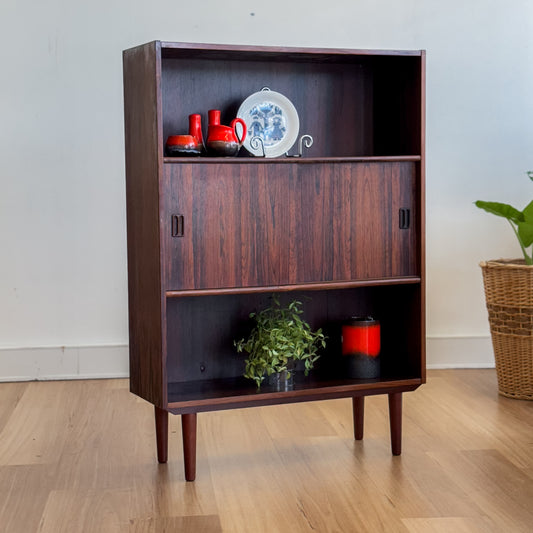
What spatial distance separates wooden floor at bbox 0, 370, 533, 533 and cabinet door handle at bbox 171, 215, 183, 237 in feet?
2.38

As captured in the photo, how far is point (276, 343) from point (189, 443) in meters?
0.40

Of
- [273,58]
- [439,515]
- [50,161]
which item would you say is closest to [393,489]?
[439,515]

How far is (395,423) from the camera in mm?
2705

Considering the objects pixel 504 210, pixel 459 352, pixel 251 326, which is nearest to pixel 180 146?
pixel 251 326

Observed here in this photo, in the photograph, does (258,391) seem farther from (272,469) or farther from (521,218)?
(521,218)

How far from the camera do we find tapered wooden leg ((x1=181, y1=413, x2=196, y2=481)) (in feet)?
8.07

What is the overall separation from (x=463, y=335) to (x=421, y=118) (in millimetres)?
1678

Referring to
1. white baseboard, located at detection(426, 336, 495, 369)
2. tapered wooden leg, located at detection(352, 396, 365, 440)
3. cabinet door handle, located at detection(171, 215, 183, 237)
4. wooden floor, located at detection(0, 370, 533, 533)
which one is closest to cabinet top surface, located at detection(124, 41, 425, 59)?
cabinet door handle, located at detection(171, 215, 183, 237)

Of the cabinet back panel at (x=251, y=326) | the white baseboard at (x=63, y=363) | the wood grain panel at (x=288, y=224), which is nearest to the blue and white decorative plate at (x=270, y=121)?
the wood grain panel at (x=288, y=224)

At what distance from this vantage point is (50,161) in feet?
12.3

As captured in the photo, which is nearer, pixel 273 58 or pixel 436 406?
pixel 273 58

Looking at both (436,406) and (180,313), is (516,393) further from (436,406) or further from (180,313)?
(180,313)

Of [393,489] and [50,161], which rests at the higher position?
[50,161]

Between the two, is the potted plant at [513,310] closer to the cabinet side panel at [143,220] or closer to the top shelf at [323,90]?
the top shelf at [323,90]
